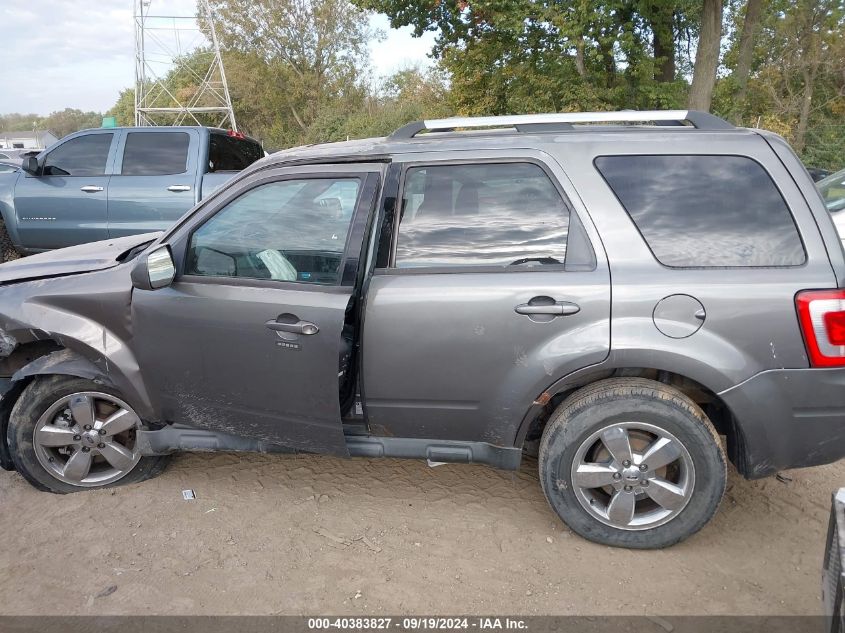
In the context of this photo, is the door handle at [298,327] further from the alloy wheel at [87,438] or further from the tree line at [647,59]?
the tree line at [647,59]

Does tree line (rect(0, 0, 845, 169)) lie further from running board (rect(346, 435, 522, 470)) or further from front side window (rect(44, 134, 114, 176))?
running board (rect(346, 435, 522, 470))

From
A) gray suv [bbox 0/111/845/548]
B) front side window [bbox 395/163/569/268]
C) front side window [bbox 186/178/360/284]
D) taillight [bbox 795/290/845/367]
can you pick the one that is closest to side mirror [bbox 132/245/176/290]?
gray suv [bbox 0/111/845/548]

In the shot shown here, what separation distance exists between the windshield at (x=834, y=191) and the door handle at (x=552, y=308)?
416cm

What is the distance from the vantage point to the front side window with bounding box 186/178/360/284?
3139 mm

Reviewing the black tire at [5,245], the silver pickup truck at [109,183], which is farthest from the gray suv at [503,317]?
the black tire at [5,245]

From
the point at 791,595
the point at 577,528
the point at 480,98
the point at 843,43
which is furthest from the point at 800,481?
the point at 843,43

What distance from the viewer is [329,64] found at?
3556 cm

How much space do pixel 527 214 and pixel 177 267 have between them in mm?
1709

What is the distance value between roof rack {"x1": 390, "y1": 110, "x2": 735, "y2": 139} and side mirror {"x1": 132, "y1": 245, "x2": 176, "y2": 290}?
1.26 meters

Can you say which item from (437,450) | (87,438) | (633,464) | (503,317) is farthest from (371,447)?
(87,438)

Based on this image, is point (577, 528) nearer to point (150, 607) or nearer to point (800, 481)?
point (800, 481)

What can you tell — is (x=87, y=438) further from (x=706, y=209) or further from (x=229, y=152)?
(x=229, y=152)

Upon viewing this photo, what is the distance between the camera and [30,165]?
301 inches

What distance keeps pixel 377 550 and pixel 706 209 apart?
2.13 m
